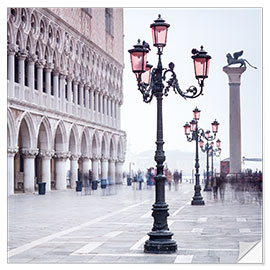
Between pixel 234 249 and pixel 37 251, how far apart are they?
289cm

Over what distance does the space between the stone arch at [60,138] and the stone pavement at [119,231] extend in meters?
10.1

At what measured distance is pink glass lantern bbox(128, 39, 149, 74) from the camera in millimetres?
11055

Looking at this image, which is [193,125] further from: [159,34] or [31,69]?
[159,34]

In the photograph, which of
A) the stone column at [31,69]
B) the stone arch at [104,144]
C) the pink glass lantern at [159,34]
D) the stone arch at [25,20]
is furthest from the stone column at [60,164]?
the pink glass lantern at [159,34]

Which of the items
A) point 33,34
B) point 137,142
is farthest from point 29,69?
point 137,142

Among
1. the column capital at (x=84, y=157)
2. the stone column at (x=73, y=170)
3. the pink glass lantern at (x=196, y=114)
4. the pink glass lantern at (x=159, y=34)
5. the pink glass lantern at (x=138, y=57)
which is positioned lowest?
the stone column at (x=73, y=170)

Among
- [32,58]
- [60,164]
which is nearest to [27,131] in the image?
[32,58]

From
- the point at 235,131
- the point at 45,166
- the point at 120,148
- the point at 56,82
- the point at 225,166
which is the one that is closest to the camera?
the point at 235,131

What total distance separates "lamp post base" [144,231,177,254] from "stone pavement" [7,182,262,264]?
0.15 meters

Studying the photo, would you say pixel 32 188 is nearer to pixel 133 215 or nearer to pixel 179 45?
pixel 133 215

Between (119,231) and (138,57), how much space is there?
14.1 feet

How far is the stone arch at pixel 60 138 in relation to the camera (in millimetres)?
33159

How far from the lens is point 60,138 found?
3403 centimetres

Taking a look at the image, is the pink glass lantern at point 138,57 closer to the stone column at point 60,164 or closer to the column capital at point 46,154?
the column capital at point 46,154
